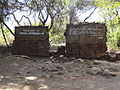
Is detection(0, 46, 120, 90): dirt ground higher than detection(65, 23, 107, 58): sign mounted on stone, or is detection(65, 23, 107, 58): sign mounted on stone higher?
detection(65, 23, 107, 58): sign mounted on stone

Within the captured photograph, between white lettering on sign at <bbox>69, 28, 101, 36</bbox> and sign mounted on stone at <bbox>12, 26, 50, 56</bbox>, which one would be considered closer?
white lettering on sign at <bbox>69, 28, 101, 36</bbox>

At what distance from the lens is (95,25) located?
962cm

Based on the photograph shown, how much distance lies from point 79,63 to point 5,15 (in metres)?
7.18

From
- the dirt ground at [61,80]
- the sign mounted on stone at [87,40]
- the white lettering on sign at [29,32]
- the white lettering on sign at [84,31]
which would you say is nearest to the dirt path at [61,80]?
the dirt ground at [61,80]

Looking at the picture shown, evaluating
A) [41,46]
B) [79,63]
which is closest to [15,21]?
[41,46]

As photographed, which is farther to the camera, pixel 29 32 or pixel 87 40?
pixel 29 32

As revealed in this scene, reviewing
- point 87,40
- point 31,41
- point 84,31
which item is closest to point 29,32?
point 31,41

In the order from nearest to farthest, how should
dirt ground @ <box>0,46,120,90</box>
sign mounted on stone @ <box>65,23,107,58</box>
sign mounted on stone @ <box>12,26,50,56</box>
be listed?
dirt ground @ <box>0,46,120,90</box>
sign mounted on stone @ <box>65,23,107,58</box>
sign mounted on stone @ <box>12,26,50,56</box>

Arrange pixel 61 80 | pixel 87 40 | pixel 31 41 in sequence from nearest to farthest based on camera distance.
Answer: pixel 61 80 → pixel 87 40 → pixel 31 41

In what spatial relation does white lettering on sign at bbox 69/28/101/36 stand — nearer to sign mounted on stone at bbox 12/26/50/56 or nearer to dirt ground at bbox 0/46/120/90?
sign mounted on stone at bbox 12/26/50/56

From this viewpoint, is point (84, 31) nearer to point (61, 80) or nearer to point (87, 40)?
point (87, 40)

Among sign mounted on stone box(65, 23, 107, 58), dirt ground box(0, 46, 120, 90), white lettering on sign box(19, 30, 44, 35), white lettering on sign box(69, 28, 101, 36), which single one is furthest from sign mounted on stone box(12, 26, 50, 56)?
dirt ground box(0, 46, 120, 90)

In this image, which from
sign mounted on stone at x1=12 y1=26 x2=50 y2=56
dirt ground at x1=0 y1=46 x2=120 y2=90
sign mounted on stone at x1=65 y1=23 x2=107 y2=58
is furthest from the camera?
sign mounted on stone at x1=12 y1=26 x2=50 y2=56

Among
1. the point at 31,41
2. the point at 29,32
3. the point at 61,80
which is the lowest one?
the point at 61,80
